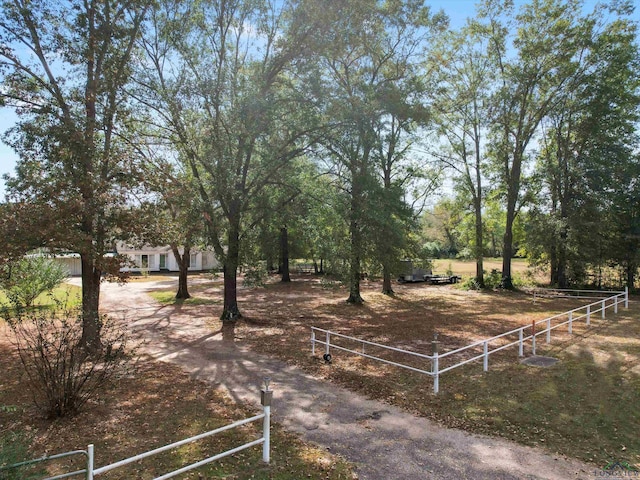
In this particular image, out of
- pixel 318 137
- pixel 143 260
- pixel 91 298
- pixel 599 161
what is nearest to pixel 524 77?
pixel 599 161

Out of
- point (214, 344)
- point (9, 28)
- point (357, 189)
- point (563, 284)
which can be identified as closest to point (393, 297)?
point (357, 189)

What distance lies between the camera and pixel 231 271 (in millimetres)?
15430

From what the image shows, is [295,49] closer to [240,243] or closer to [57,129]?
[240,243]

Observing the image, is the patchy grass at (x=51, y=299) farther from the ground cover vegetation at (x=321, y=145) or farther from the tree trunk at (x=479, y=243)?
the tree trunk at (x=479, y=243)

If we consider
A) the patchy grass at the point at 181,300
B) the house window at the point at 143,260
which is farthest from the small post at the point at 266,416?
the house window at the point at 143,260

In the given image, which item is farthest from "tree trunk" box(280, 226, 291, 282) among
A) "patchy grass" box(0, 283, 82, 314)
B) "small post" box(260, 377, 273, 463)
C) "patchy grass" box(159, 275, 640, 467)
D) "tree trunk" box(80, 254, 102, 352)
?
"small post" box(260, 377, 273, 463)

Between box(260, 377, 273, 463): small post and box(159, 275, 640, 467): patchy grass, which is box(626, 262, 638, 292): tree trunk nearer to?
box(159, 275, 640, 467): patchy grass

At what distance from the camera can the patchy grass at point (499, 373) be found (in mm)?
6285

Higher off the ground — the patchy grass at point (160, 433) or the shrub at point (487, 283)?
the shrub at point (487, 283)

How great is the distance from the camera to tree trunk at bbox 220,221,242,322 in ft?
49.4

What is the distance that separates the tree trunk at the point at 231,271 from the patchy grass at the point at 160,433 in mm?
6749

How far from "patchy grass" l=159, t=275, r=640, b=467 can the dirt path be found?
18.7 inches

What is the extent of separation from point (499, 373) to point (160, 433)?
294 inches

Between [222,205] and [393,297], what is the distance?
13.6 m
